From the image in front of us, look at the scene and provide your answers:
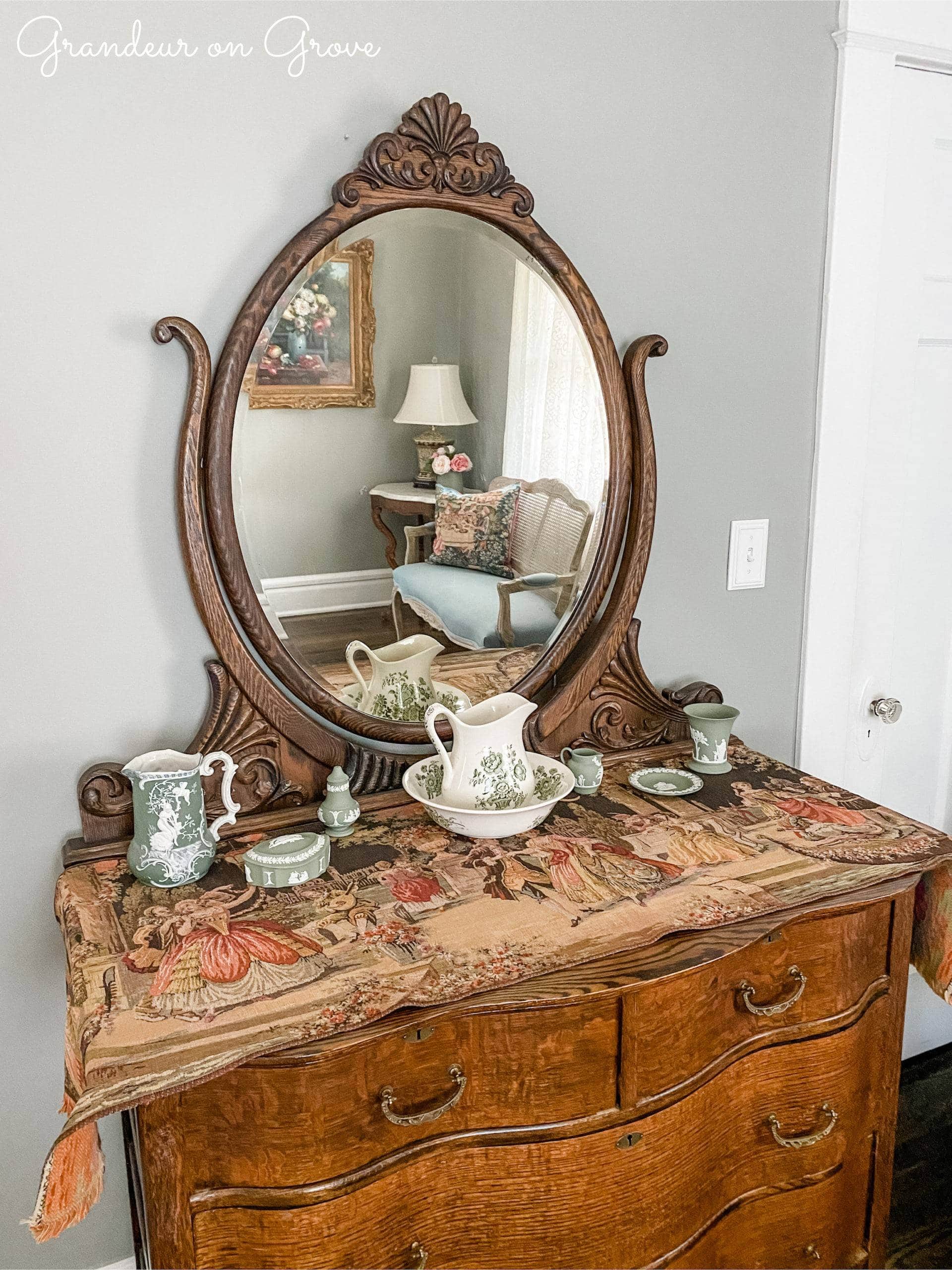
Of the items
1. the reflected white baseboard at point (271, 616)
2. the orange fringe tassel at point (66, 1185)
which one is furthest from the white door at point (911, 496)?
the orange fringe tassel at point (66, 1185)

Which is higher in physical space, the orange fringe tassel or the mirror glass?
the mirror glass

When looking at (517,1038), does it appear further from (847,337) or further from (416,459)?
(847,337)

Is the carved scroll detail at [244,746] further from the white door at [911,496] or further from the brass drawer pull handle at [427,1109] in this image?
the white door at [911,496]

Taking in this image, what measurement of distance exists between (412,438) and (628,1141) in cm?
92

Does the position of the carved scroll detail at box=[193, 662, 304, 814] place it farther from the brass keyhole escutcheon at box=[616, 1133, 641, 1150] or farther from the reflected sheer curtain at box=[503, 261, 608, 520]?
the brass keyhole escutcheon at box=[616, 1133, 641, 1150]

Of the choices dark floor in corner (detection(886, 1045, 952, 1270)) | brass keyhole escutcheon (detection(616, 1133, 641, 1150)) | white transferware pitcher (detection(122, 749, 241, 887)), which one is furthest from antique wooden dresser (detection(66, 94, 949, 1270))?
dark floor in corner (detection(886, 1045, 952, 1270))

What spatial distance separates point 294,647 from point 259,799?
0.22 metres

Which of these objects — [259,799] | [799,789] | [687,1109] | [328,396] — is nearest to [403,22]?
[328,396]

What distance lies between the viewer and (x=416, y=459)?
1.40 m

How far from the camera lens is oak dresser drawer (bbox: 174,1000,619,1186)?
39.8 inches

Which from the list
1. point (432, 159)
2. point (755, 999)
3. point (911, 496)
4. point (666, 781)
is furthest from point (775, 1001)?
point (432, 159)

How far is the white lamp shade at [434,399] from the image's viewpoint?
4.51ft

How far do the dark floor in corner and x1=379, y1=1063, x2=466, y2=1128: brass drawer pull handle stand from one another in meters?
1.08

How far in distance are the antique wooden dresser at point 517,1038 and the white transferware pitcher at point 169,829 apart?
11 centimetres
